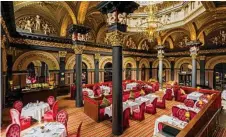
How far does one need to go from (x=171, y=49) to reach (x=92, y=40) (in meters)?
10.5

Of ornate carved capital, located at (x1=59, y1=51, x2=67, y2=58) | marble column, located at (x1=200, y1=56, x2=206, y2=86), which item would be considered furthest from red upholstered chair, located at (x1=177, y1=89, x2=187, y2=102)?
ornate carved capital, located at (x1=59, y1=51, x2=67, y2=58)

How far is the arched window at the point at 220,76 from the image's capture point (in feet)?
49.9

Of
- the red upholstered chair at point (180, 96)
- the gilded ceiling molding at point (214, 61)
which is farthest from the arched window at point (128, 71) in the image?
the gilded ceiling molding at point (214, 61)

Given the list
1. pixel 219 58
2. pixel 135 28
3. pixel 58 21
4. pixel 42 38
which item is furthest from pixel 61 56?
pixel 219 58


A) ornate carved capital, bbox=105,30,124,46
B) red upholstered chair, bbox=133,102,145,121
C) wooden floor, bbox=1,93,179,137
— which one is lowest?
wooden floor, bbox=1,93,179,137

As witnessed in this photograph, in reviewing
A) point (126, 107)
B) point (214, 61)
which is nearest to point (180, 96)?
point (126, 107)

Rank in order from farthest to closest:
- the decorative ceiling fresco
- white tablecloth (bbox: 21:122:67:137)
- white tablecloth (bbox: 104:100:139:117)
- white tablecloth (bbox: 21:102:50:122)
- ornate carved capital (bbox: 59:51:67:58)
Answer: ornate carved capital (bbox: 59:51:67:58) → the decorative ceiling fresco → white tablecloth (bbox: 104:100:139:117) → white tablecloth (bbox: 21:102:50:122) → white tablecloth (bbox: 21:122:67:137)

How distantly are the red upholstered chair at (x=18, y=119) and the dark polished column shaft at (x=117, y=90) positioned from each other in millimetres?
3648

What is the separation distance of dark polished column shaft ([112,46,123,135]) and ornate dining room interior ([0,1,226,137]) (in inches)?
1.5

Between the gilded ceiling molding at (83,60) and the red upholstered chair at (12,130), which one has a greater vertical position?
the gilded ceiling molding at (83,60)

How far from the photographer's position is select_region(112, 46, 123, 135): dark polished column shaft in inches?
217

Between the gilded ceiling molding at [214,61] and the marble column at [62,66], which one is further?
the gilded ceiling molding at [214,61]

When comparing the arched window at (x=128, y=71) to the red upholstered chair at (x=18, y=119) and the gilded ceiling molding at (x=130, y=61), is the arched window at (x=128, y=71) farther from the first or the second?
the red upholstered chair at (x=18, y=119)

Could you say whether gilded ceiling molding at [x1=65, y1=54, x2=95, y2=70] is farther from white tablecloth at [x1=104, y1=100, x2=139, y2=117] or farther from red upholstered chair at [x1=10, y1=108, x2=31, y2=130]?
white tablecloth at [x1=104, y1=100, x2=139, y2=117]
